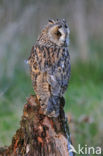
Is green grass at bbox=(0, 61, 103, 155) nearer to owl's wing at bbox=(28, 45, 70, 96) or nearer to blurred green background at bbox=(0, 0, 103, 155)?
blurred green background at bbox=(0, 0, 103, 155)

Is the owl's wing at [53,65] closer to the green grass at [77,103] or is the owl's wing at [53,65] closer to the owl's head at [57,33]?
the owl's head at [57,33]

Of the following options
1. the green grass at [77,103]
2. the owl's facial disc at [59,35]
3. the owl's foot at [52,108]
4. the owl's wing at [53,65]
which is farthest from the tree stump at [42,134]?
the green grass at [77,103]

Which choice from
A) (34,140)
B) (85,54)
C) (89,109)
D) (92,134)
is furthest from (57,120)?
(85,54)

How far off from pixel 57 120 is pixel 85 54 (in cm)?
469

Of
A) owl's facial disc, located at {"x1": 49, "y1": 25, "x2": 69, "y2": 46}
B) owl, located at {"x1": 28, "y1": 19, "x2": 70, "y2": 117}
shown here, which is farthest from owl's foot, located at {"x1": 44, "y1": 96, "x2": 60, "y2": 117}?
owl's facial disc, located at {"x1": 49, "y1": 25, "x2": 69, "y2": 46}

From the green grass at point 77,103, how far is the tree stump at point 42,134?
4.64ft

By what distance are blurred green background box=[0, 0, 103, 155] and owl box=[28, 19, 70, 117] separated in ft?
5.17

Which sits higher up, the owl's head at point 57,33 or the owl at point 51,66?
the owl's head at point 57,33

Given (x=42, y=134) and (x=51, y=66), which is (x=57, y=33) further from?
(x=42, y=134)

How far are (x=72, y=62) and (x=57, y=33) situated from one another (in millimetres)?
4320

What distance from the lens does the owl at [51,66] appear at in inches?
176

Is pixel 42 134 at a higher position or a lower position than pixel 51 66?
lower

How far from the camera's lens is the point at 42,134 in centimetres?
447

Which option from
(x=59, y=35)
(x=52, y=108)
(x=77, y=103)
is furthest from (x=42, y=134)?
(x=77, y=103)
